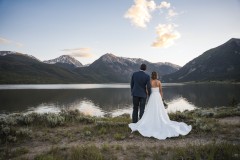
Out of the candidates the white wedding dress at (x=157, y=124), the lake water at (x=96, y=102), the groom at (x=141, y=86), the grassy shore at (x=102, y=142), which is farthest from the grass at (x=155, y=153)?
the lake water at (x=96, y=102)

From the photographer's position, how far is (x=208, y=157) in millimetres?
6637

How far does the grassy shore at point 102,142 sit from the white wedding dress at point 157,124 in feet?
1.09

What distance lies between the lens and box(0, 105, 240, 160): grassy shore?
7.13m

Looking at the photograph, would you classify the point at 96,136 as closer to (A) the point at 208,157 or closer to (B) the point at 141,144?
(B) the point at 141,144

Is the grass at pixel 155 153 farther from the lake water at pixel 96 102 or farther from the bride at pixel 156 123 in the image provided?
the lake water at pixel 96 102

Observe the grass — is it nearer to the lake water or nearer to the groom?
the groom

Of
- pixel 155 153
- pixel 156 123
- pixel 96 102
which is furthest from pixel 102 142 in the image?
pixel 96 102

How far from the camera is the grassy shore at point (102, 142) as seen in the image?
7129 millimetres

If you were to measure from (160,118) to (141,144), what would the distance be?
2.57 metres

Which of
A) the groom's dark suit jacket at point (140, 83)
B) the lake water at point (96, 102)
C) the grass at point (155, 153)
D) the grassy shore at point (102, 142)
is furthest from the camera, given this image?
the lake water at point (96, 102)

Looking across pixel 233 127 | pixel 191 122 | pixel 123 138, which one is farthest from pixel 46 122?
pixel 233 127

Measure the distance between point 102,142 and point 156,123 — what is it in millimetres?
3111

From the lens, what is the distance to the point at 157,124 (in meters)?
10.4

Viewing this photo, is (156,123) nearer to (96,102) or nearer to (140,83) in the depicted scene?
(140,83)
